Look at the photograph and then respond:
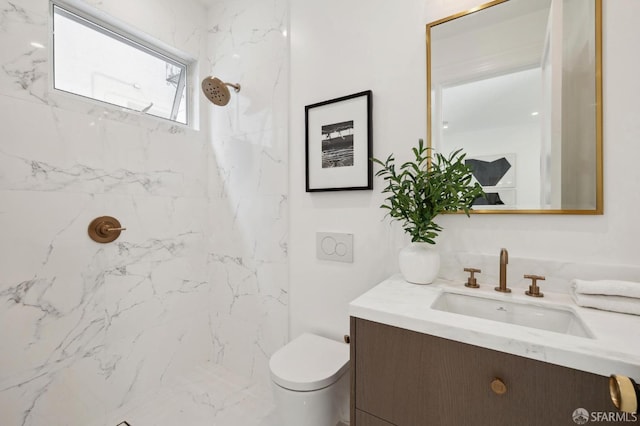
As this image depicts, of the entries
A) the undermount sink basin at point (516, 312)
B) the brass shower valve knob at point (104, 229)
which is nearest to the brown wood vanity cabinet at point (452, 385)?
the undermount sink basin at point (516, 312)

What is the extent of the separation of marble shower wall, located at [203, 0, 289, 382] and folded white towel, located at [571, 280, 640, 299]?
1.35 meters

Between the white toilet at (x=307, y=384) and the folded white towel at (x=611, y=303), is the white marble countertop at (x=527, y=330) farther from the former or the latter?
the white toilet at (x=307, y=384)

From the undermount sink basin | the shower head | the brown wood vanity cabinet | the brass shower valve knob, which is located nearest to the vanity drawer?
the brown wood vanity cabinet

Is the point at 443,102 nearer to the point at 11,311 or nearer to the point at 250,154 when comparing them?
the point at 250,154

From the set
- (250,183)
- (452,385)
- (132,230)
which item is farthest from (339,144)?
(132,230)

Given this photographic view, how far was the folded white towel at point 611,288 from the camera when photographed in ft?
2.71

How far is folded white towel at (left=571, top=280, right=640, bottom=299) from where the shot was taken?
83 cm

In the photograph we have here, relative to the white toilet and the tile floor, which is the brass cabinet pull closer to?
the white toilet

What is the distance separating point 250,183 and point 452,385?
1.57m

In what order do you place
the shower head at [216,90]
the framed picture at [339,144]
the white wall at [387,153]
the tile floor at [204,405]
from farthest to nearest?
1. the shower head at [216,90]
2. the tile floor at [204,405]
3. the framed picture at [339,144]
4. the white wall at [387,153]

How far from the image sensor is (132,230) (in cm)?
170

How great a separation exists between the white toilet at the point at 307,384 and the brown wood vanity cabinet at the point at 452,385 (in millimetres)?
255

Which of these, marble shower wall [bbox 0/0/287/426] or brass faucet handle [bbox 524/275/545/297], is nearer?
brass faucet handle [bbox 524/275/545/297]

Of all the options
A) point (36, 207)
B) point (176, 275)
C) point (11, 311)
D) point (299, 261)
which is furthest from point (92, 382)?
point (299, 261)
